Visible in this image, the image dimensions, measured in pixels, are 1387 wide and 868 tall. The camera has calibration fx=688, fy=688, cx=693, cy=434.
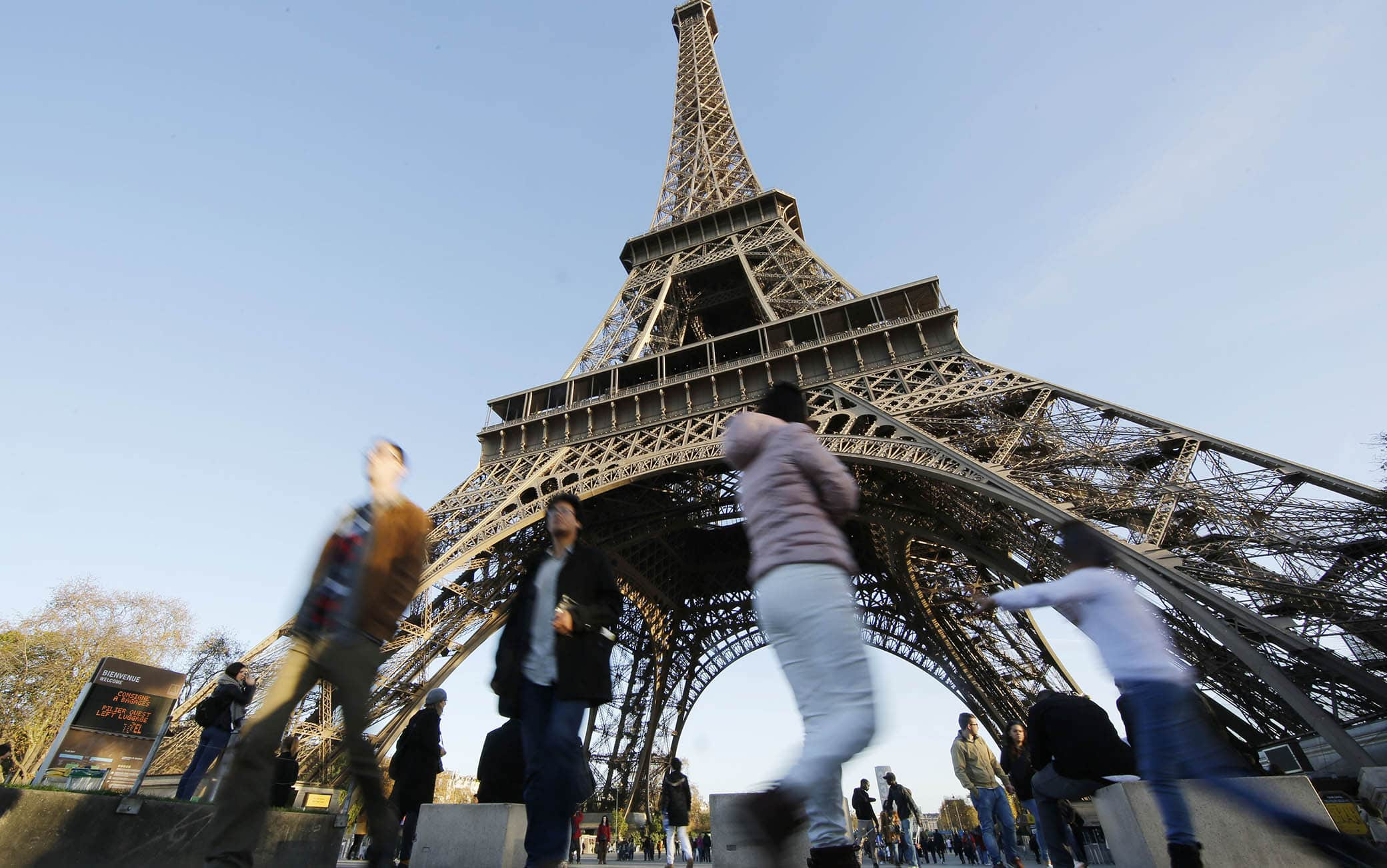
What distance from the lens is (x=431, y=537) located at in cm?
1470

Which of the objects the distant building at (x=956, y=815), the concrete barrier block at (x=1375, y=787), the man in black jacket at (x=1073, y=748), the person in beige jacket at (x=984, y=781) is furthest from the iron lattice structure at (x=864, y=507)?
the distant building at (x=956, y=815)

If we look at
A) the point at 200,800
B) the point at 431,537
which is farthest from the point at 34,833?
the point at 431,537

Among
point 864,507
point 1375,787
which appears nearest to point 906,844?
point 1375,787

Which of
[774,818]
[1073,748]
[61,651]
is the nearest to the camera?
[774,818]

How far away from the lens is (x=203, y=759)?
598cm

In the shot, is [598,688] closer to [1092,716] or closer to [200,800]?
[1092,716]

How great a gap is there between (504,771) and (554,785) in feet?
10.3

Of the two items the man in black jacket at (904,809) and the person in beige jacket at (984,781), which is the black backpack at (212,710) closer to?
the person in beige jacket at (984,781)

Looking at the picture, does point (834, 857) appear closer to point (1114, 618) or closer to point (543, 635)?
point (543, 635)

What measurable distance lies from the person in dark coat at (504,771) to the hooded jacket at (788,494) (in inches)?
156

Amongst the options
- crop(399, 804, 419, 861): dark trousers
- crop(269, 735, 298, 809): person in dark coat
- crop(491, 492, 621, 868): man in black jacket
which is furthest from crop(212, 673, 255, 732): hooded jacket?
crop(491, 492, 621, 868): man in black jacket

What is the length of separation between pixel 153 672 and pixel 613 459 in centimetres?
932

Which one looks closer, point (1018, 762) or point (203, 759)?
Answer: point (1018, 762)

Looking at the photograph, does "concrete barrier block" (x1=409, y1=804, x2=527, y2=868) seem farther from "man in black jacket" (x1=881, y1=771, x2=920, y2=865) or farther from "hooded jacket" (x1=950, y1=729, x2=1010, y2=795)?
"man in black jacket" (x1=881, y1=771, x2=920, y2=865)
